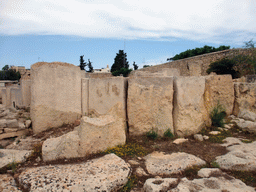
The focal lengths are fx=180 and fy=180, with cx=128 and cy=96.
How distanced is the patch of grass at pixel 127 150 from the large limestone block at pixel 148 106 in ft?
2.03

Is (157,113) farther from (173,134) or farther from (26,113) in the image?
(26,113)

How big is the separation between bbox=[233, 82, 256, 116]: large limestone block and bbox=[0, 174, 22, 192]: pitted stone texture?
5.65m

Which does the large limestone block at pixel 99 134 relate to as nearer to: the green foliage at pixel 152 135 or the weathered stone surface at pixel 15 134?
the green foliage at pixel 152 135

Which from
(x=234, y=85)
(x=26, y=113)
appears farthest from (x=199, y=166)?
(x=26, y=113)

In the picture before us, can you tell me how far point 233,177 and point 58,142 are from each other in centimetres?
283

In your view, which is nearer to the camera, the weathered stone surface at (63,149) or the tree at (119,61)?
the weathered stone surface at (63,149)

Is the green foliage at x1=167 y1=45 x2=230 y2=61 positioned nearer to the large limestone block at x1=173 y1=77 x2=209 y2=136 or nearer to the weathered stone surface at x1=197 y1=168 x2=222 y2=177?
the large limestone block at x1=173 y1=77 x2=209 y2=136

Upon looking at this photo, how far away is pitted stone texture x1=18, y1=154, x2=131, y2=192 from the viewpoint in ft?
7.20

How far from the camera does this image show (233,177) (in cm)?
247

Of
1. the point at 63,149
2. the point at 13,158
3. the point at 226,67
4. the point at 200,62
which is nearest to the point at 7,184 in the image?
the point at 13,158

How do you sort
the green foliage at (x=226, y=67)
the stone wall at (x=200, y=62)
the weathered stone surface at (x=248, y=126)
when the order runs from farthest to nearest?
the stone wall at (x=200, y=62) → the green foliage at (x=226, y=67) → the weathered stone surface at (x=248, y=126)

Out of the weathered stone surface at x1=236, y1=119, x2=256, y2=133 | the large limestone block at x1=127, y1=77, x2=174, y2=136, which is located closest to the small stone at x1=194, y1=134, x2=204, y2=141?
the large limestone block at x1=127, y1=77, x2=174, y2=136

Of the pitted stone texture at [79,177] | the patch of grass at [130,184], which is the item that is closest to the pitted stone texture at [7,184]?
the pitted stone texture at [79,177]

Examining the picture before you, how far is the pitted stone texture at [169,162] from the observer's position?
2.75 m
